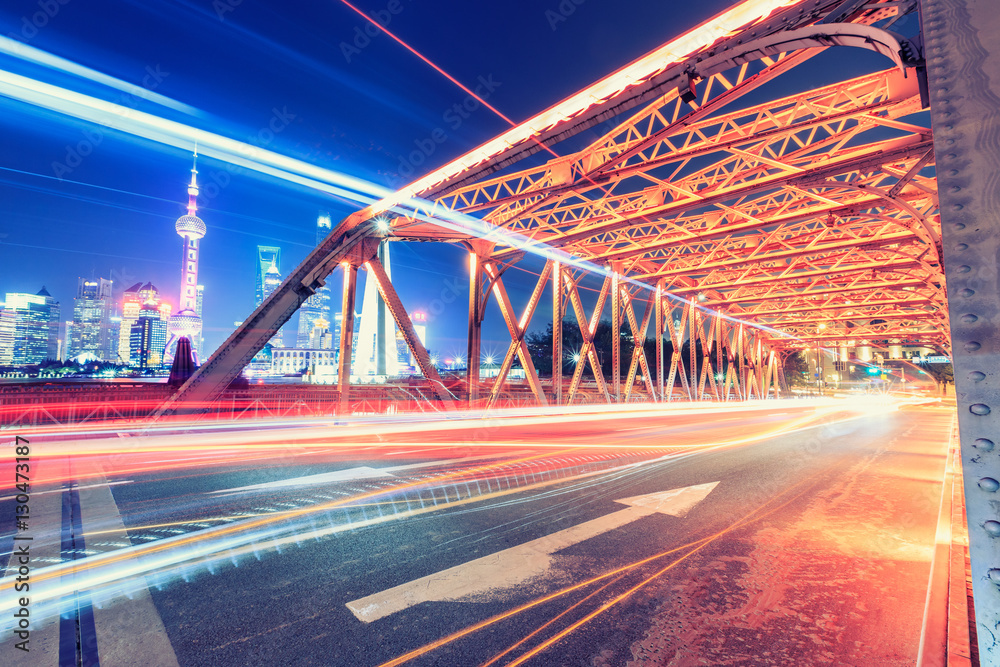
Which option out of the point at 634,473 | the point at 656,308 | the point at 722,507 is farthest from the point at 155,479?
the point at 656,308

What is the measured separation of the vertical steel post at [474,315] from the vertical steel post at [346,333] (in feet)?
16.8

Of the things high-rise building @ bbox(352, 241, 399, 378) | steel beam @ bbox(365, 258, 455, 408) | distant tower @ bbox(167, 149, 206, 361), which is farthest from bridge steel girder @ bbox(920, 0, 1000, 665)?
distant tower @ bbox(167, 149, 206, 361)

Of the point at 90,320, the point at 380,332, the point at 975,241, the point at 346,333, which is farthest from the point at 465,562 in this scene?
the point at 90,320

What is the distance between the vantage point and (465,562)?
4188 mm

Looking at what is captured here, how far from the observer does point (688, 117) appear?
30.1 ft

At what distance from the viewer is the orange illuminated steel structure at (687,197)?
291 inches

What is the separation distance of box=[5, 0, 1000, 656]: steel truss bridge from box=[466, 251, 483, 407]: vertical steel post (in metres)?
0.07

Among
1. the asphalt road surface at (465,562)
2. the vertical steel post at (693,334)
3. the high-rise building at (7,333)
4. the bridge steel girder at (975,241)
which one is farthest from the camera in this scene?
the high-rise building at (7,333)

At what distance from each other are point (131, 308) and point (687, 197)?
8702 inches

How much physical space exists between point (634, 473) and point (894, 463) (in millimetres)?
6971

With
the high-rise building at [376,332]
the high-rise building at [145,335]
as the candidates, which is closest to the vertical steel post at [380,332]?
the high-rise building at [376,332]

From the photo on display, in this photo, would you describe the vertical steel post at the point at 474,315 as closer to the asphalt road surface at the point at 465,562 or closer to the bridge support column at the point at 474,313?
the bridge support column at the point at 474,313

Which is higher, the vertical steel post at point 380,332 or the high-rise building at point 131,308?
the high-rise building at point 131,308

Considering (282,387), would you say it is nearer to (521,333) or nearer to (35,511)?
(521,333)
